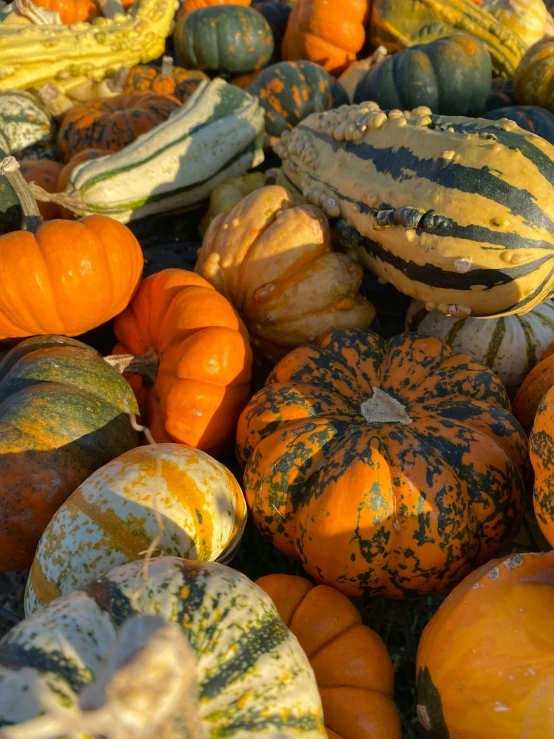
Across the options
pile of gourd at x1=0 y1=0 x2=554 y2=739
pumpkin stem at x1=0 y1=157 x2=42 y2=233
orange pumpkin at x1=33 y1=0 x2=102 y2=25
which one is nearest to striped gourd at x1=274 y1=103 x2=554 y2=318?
pile of gourd at x1=0 y1=0 x2=554 y2=739

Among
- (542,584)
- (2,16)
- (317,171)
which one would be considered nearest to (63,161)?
(2,16)

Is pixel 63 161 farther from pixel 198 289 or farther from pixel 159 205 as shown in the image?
pixel 198 289


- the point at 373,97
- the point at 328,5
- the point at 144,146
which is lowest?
the point at 144,146

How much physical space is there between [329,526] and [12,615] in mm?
998

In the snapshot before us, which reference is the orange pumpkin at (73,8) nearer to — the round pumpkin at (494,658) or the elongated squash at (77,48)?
the elongated squash at (77,48)

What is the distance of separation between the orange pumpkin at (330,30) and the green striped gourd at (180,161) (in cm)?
96

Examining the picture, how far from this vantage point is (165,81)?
3393mm

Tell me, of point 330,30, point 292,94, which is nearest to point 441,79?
point 292,94

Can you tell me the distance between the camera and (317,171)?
2229mm

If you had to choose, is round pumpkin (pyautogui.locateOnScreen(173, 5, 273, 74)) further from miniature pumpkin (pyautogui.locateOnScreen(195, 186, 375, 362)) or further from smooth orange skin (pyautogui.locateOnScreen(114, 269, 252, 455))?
smooth orange skin (pyautogui.locateOnScreen(114, 269, 252, 455))

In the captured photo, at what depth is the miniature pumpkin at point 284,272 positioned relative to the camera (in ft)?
6.66

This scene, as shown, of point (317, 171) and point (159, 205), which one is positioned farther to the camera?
point (159, 205)

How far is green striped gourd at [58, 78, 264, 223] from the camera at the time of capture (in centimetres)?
236

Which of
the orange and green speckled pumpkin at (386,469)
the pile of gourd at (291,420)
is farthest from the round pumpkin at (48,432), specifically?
the orange and green speckled pumpkin at (386,469)
